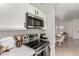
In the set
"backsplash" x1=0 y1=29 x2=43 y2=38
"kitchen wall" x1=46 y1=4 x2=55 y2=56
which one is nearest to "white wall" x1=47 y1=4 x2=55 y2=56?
"kitchen wall" x1=46 y1=4 x2=55 y2=56

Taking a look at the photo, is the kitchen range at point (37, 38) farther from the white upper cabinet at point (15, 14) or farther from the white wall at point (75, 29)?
the white wall at point (75, 29)

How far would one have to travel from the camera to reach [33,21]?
4.37 feet

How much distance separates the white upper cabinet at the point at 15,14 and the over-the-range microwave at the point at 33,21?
0.14ft

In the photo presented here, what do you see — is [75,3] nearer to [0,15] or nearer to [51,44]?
[51,44]

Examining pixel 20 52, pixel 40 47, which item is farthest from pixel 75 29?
pixel 20 52

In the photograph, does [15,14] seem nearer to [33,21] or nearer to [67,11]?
[33,21]

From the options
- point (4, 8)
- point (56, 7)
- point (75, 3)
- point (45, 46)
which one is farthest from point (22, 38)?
point (75, 3)

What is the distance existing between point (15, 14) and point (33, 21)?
225mm

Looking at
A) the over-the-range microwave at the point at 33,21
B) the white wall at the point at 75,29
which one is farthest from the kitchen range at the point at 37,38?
the white wall at the point at 75,29

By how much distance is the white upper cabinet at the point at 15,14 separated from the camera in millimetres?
1183

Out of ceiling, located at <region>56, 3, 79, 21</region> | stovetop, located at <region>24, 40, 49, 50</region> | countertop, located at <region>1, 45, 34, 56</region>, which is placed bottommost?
countertop, located at <region>1, 45, 34, 56</region>

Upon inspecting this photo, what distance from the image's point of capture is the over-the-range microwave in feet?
4.29

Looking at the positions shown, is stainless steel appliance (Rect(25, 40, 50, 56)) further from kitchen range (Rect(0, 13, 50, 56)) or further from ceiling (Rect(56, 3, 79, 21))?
ceiling (Rect(56, 3, 79, 21))

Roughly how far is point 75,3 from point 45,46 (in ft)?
1.94
